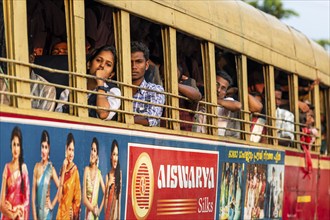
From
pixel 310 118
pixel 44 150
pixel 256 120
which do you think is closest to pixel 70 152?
pixel 44 150

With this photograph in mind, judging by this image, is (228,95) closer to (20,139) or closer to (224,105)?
(224,105)

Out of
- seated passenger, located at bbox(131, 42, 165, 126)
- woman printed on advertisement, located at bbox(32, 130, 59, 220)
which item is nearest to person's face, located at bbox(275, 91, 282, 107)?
seated passenger, located at bbox(131, 42, 165, 126)

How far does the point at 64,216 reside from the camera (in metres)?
6.89

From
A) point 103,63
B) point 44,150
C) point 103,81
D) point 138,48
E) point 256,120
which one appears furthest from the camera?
point 256,120

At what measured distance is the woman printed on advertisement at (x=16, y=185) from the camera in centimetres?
612

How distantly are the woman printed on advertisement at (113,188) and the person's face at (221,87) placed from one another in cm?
281

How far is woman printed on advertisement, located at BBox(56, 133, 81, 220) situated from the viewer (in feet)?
22.5

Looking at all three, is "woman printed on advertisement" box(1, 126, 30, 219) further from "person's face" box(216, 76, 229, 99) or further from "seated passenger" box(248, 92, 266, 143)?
"seated passenger" box(248, 92, 266, 143)

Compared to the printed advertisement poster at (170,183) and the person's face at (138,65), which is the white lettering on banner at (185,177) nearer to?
the printed advertisement poster at (170,183)

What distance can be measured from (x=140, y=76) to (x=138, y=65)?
9 centimetres

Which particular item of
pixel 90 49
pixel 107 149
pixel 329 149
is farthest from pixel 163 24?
pixel 329 149

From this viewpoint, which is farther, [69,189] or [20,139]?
[69,189]

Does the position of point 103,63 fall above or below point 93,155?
above

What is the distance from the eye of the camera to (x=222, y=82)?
412 inches
